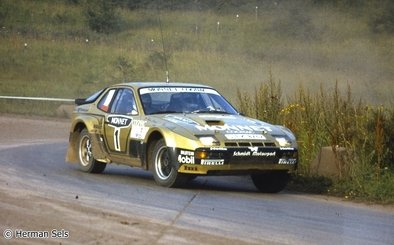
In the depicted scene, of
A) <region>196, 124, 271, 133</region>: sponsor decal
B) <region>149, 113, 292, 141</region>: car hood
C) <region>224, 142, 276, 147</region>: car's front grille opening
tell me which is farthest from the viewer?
<region>196, 124, 271, 133</region>: sponsor decal

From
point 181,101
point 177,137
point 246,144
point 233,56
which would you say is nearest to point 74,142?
point 181,101

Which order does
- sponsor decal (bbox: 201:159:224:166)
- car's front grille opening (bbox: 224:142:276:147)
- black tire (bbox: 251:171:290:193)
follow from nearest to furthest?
sponsor decal (bbox: 201:159:224:166) < car's front grille opening (bbox: 224:142:276:147) < black tire (bbox: 251:171:290:193)

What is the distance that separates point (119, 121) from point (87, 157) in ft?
4.36

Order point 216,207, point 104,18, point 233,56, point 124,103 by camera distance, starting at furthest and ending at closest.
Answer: point 104,18, point 233,56, point 124,103, point 216,207

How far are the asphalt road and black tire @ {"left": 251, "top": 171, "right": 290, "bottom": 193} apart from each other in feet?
0.41

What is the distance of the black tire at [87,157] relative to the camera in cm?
1413

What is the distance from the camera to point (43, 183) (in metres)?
12.2

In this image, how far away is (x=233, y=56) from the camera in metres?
36.9

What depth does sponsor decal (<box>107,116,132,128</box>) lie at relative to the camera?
13133mm

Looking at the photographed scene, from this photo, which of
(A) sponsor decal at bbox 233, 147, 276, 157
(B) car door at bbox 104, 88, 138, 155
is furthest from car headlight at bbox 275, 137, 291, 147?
(B) car door at bbox 104, 88, 138, 155

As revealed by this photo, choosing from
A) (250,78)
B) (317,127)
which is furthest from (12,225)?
(250,78)

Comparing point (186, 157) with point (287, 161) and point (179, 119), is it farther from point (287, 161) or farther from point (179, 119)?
point (287, 161)

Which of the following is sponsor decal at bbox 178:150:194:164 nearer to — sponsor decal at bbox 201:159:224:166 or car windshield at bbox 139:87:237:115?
sponsor decal at bbox 201:159:224:166

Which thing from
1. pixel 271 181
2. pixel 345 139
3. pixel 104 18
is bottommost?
pixel 271 181
